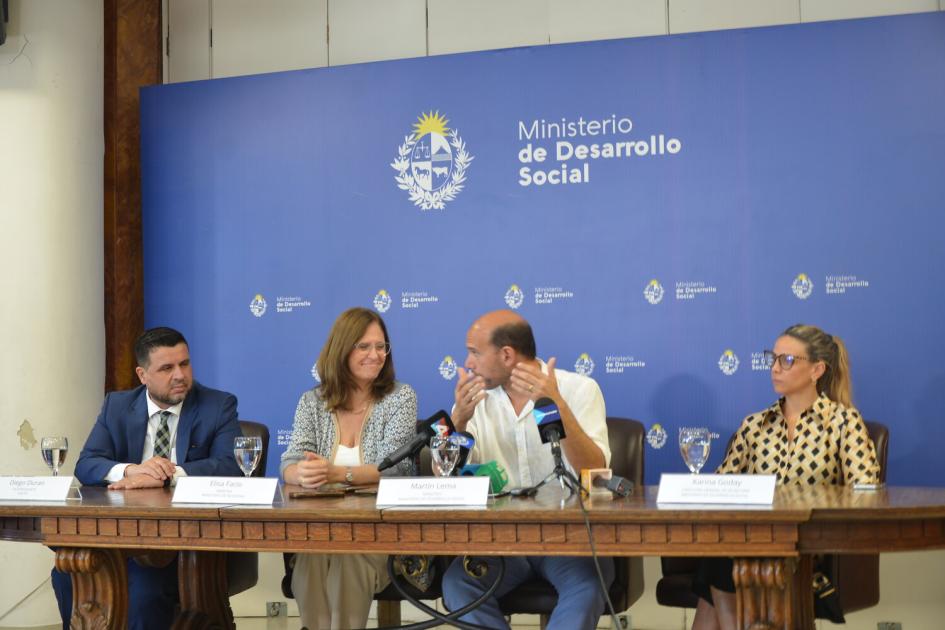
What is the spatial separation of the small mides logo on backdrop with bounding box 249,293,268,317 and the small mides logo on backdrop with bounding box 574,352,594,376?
1.41 m

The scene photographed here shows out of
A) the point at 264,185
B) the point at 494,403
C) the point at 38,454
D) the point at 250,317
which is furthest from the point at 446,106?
the point at 38,454

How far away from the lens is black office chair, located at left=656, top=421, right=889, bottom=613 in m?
3.12

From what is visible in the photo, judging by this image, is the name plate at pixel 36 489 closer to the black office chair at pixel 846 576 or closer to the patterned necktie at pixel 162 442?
the patterned necktie at pixel 162 442

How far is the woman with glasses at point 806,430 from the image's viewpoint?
3.19 meters

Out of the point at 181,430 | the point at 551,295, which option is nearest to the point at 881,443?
the point at 551,295

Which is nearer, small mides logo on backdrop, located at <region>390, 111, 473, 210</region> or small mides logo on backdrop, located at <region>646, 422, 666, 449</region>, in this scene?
small mides logo on backdrop, located at <region>646, 422, 666, 449</region>

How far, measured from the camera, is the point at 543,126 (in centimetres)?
454

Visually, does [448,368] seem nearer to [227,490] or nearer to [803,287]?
[803,287]

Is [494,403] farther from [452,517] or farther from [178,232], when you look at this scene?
[178,232]

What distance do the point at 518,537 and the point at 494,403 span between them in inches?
37.2

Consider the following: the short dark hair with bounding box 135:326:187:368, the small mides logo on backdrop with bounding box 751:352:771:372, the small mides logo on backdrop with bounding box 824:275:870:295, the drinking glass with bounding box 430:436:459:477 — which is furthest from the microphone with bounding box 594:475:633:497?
the small mides logo on backdrop with bounding box 824:275:870:295

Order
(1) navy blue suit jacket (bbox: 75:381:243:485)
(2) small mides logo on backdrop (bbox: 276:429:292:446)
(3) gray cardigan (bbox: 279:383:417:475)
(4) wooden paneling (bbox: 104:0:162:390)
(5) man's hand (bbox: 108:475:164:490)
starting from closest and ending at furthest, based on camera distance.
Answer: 1. (5) man's hand (bbox: 108:475:164:490)
2. (3) gray cardigan (bbox: 279:383:417:475)
3. (1) navy blue suit jacket (bbox: 75:381:243:485)
4. (2) small mides logo on backdrop (bbox: 276:429:292:446)
5. (4) wooden paneling (bbox: 104:0:162:390)

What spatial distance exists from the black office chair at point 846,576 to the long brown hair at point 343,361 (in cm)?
104

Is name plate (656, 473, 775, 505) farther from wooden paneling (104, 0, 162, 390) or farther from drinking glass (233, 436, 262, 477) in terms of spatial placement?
wooden paneling (104, 0, 162, 390)
